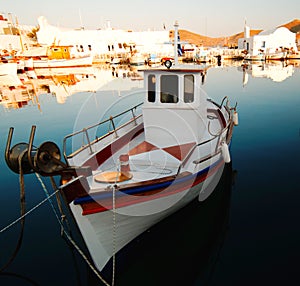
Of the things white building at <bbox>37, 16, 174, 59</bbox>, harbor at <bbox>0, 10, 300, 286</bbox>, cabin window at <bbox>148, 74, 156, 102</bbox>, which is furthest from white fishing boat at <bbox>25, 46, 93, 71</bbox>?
cabin window at <bbox>148, 74, 156, 102</bbox>

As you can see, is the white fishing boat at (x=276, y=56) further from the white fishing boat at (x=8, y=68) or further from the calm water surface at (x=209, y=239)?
the white fishing boat at (x=8, y=68)

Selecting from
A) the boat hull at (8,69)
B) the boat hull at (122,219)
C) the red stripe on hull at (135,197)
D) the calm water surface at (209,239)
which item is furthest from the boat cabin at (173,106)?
the boat hull at (8,69)

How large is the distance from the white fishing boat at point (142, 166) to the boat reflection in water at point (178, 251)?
48cm

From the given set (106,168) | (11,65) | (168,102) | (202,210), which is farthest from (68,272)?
(11,65)

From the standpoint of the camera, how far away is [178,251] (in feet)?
21.6

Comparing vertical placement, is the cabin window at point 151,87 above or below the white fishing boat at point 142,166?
above

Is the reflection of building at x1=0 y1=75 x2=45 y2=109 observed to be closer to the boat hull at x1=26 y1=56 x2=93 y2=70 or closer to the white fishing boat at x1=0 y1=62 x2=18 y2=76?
the white fishing boat at x1=0 y1=62 x2=18 y2=76

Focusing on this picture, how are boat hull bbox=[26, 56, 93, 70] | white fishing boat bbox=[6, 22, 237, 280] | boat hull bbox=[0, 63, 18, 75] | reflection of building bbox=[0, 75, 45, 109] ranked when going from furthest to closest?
boat hull bbox=[26, 56, 93, 70] < boat hull bbox=[0, 63, 18, 75] < reflection of building bbox=[0, 75, 45, 109] < white fishing boat bbox=[6, 22, 237, 280]

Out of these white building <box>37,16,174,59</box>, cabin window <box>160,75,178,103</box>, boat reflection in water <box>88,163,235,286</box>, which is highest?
white building <box>37,16,174,59</box>

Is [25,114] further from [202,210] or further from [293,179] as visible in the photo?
[293,179]

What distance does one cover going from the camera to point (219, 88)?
1277 inches

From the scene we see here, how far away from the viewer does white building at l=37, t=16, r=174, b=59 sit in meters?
86.9

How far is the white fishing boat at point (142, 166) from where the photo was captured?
493 cm

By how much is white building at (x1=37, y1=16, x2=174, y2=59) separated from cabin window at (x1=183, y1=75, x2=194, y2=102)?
83.6 metres
